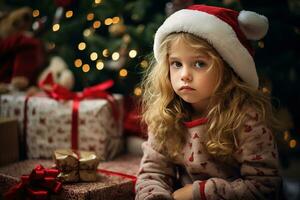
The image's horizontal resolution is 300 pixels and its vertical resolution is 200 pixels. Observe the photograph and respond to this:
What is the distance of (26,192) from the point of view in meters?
1.30

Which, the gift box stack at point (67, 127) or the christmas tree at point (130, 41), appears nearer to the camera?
the gift box stack at point (67, 127)

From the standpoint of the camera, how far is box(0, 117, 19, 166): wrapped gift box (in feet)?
5.45

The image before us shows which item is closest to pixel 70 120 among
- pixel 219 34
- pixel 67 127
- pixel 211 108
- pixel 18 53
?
pixel 67 127

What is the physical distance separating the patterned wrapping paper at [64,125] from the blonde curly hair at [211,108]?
365 millimetres

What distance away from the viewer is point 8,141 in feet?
5.56

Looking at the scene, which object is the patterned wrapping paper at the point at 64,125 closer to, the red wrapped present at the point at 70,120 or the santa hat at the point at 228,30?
the red wrapped present at the point at 70,120

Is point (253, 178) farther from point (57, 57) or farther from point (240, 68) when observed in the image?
point (57, 57)

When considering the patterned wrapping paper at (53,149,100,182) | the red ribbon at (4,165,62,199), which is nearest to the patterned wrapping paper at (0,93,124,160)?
the patterned wrapping paper at (53,149,100,182)

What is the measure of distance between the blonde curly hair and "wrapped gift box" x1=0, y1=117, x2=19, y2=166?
647 millimetres

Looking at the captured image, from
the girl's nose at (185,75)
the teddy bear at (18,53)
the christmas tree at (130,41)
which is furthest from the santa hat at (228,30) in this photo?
the teddy bear at (18,53)

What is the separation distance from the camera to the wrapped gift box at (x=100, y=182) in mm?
1320

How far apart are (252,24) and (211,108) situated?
0.28 metres

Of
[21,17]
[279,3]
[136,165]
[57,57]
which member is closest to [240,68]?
[136,165]

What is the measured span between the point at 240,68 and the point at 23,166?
0.96 m
